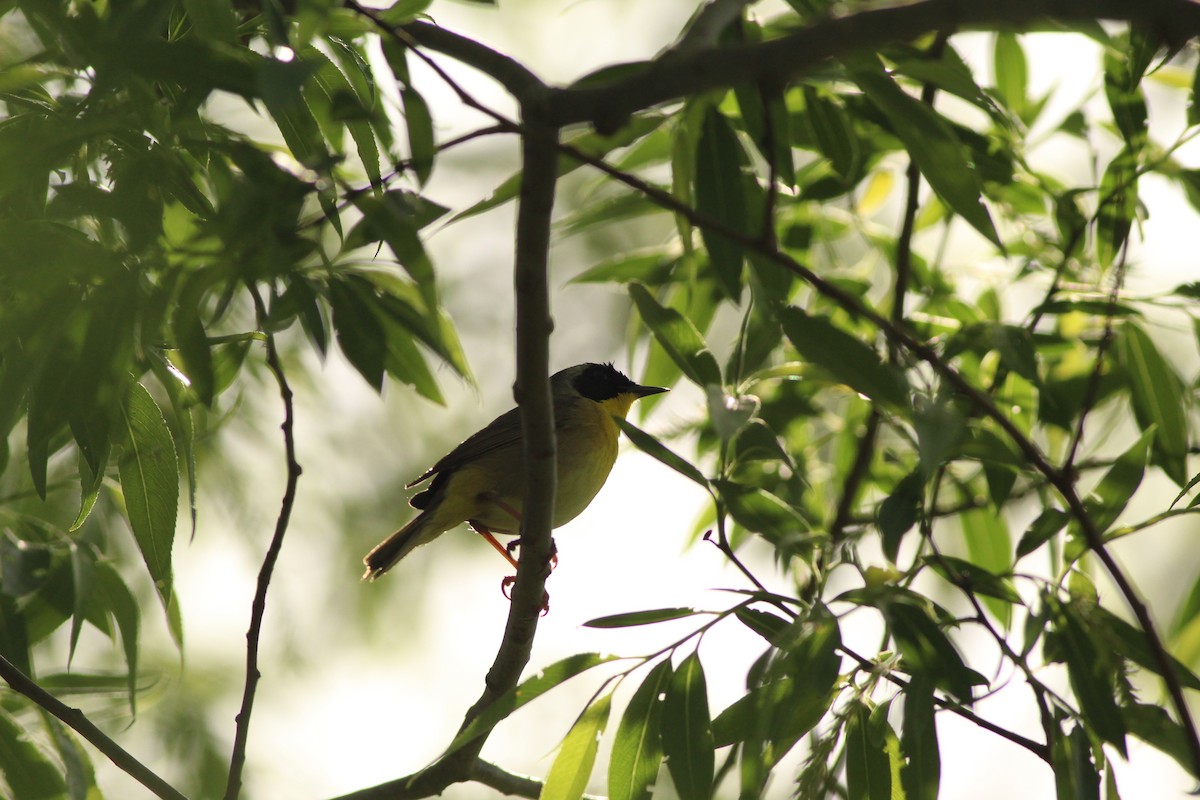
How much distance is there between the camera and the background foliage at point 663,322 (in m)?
2.08

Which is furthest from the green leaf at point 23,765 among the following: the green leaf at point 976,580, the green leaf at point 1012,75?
Answer: the green leaf at point 1012,75

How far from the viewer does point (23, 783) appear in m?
2.96

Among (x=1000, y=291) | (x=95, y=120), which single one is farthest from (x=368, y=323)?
(x=1000, y=291)

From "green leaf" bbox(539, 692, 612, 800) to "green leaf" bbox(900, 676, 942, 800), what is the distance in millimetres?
690

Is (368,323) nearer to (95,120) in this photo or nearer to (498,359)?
(95,120)

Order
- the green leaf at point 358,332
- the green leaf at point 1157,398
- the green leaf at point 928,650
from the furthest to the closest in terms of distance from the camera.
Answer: the green leaf at point 1157,398, the green leaf at point 928,650, the green leaf at point 358,332

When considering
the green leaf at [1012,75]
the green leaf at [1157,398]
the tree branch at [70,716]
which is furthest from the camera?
the green leaf at [1012,75]

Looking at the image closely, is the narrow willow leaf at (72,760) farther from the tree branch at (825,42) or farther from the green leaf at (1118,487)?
the green leaf at (1118,487)

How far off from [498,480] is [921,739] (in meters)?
2.64

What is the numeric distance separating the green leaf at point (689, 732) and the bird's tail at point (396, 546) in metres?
2.23

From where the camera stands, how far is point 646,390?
511cm

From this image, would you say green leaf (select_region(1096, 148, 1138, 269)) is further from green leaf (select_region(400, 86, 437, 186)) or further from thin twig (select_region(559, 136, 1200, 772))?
green leaf (select_region(400, 86, 437, 186))

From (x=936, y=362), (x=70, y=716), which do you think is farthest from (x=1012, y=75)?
(x=70, y=716)

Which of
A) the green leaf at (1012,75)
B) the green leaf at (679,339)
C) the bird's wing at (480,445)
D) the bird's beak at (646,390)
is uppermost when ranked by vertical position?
the green leaf at (1012,75)
